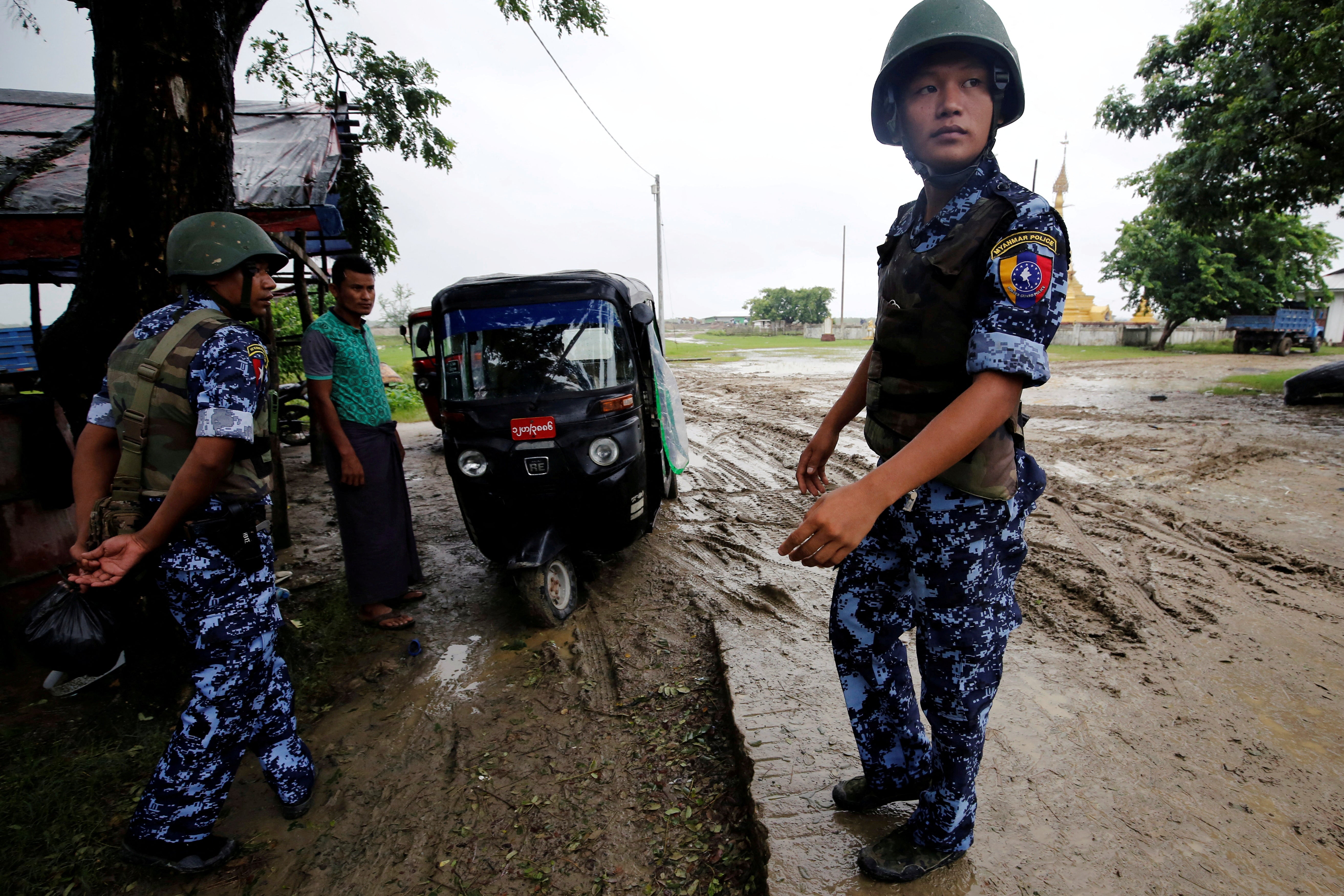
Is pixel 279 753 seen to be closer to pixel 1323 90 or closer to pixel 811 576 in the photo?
pixel 811 576

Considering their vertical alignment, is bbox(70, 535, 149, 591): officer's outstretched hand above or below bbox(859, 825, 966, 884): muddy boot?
above

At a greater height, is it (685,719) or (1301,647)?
(1301,647)

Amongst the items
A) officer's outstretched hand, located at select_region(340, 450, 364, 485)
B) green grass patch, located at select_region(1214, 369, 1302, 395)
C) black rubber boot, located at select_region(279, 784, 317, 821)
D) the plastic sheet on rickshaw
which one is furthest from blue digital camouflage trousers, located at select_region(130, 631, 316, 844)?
green grass patch, located at select_region(1214, 369, 1302, 395)

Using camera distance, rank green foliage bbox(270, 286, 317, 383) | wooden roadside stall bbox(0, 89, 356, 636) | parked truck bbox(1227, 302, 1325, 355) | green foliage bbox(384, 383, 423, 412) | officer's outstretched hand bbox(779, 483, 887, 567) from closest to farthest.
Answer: officer's outstretched hand bbox(779, 483, 887, 567) → wooden roadside stall bbox(0, 89, 356, 636) → green foliage bbox(270, 286, 317, 383) → green foliage bbox(384, 383, 423, 412) → parked truck bbox(1227, 302, 1325, 355)

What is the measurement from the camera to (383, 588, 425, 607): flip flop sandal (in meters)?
4.20

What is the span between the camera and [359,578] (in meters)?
3.91

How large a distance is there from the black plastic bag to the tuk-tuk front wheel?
1.85 metres

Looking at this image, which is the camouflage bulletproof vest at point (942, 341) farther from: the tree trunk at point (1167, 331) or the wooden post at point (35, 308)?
the tree trunk at point (1167, 331)

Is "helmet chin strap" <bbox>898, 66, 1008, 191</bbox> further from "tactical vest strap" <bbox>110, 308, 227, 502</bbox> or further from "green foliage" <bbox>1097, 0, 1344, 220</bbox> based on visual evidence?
"green foliage" <bbox>1097, 0, 1344, 220</bbox>

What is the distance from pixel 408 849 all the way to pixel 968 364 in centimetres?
250

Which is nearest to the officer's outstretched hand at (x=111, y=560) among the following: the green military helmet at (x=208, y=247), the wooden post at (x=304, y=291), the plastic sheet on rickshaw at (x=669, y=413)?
the green military helmet at (x=208, y=247)

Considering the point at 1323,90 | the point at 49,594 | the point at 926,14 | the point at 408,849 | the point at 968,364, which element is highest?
the point at 1323,90

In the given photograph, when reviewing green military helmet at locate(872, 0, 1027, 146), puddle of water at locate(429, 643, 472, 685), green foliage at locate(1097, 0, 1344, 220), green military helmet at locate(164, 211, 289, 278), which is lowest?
puddle of water at locate(429, 643, 472, 685)

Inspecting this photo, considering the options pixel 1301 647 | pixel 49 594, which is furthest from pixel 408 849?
pixel 1301 647
